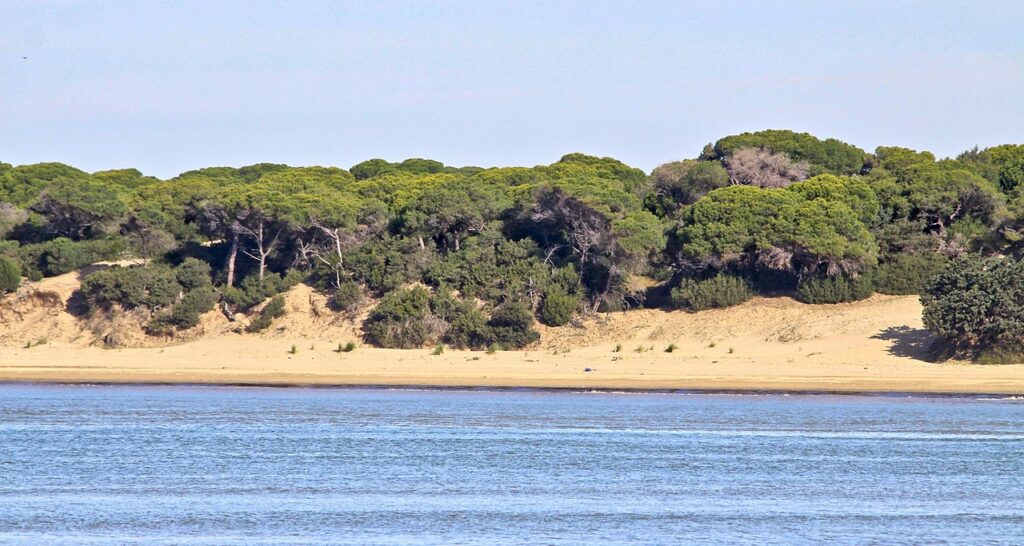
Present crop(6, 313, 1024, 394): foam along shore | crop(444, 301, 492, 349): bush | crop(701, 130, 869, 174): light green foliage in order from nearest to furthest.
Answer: crop(6, 313, 1024, 394): foam along shore, crop(444, 301, 492, 349): bush, crop(701, 130, 869, 174): light green foliage

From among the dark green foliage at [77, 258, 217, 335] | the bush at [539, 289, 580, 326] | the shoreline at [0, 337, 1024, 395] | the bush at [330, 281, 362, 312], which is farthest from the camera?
the dark green foliage at [77, 258, 217, 335]

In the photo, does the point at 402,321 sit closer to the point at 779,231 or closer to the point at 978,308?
the point at 779,231

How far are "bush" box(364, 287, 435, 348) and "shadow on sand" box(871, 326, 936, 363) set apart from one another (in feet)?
42.9

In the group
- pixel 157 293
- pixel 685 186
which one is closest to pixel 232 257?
pixel 157 293

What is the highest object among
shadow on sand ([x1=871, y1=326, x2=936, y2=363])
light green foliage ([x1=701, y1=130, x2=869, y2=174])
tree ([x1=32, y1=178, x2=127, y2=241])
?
light green foliage ([x1=701, y1=130, x2=869, y2=174])

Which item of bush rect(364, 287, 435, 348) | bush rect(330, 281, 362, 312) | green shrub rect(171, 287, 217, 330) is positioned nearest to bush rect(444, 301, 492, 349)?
bush rect(364, 287, 435, 348)

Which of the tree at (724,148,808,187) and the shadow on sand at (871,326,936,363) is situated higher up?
the tree at (724,148,808,187)

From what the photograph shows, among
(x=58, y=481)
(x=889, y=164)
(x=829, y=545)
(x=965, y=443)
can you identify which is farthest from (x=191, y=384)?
(x=889, y=164)

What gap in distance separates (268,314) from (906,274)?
19.7 m

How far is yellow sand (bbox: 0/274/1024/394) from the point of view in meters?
32.9

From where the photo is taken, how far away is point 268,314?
137 ft

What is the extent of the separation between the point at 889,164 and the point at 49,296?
103 ft

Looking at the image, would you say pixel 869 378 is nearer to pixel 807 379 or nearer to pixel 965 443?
pixel 807 379

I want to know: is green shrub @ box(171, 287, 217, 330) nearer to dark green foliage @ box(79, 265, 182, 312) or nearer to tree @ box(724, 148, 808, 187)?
dark green foliage @ box(79, 265, 182, 312)
